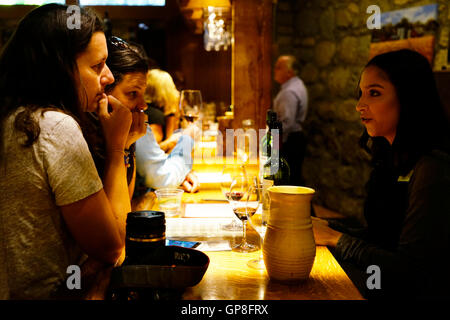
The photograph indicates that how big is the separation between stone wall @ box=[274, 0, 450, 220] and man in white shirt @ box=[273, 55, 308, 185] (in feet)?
1.05

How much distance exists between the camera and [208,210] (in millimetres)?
1720

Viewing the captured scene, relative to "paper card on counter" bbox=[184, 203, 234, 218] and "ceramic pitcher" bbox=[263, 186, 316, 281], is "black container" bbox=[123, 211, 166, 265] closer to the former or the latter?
"ceramic pitcher" bbox=[263, 186, 316, 281]

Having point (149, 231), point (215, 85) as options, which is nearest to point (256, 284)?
point (149, 231)

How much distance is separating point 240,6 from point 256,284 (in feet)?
7.87

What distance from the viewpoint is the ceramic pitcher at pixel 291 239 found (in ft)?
3.33

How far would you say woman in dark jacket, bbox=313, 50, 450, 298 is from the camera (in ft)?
4.13

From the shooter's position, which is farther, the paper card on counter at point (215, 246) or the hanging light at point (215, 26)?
the hanging light at point (215, 26)

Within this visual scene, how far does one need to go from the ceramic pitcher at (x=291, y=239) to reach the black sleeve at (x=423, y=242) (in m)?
0.42

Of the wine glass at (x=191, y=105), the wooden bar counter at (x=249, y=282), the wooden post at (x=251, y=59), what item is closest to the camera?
the wooden bar counter at (x=249, y=282)

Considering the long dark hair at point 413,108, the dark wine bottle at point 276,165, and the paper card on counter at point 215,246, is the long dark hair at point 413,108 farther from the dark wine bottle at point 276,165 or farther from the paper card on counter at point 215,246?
the paper card on counter at point 215,246
